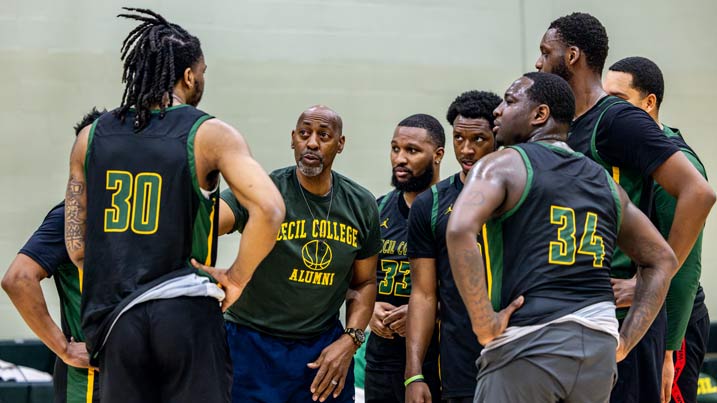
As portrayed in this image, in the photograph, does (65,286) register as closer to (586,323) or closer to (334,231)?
(334,231)

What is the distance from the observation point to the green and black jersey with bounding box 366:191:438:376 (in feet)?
15.4

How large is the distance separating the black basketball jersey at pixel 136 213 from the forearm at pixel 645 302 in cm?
167

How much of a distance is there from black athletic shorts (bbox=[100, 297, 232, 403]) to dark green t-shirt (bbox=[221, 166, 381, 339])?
1.03 metres

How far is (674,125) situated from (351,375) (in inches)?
198

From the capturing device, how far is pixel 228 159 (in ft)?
10.7

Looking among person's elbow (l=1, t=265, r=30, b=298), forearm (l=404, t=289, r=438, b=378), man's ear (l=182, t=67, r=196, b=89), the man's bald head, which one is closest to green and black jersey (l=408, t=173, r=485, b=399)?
forearm (l=404, t=289, r=438, b=378)

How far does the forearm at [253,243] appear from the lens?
10.8ft

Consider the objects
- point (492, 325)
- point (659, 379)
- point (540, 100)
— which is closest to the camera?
point (492, 325)

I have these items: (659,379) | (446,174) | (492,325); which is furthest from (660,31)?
(492,325)

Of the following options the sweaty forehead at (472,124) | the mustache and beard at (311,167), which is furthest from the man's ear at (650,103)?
the mustache and beard at (311,167)

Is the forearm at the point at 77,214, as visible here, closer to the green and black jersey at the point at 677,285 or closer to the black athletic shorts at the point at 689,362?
the green and black jersey at the point at 677,285

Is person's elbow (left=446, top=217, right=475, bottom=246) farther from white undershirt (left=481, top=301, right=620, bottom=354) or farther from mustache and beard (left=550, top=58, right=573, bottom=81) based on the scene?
mustache and beard (left=550, top=58, right=573, bottom=81)

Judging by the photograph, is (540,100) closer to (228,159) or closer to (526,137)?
(526,137)

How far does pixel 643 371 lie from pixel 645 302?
482 millimetres
